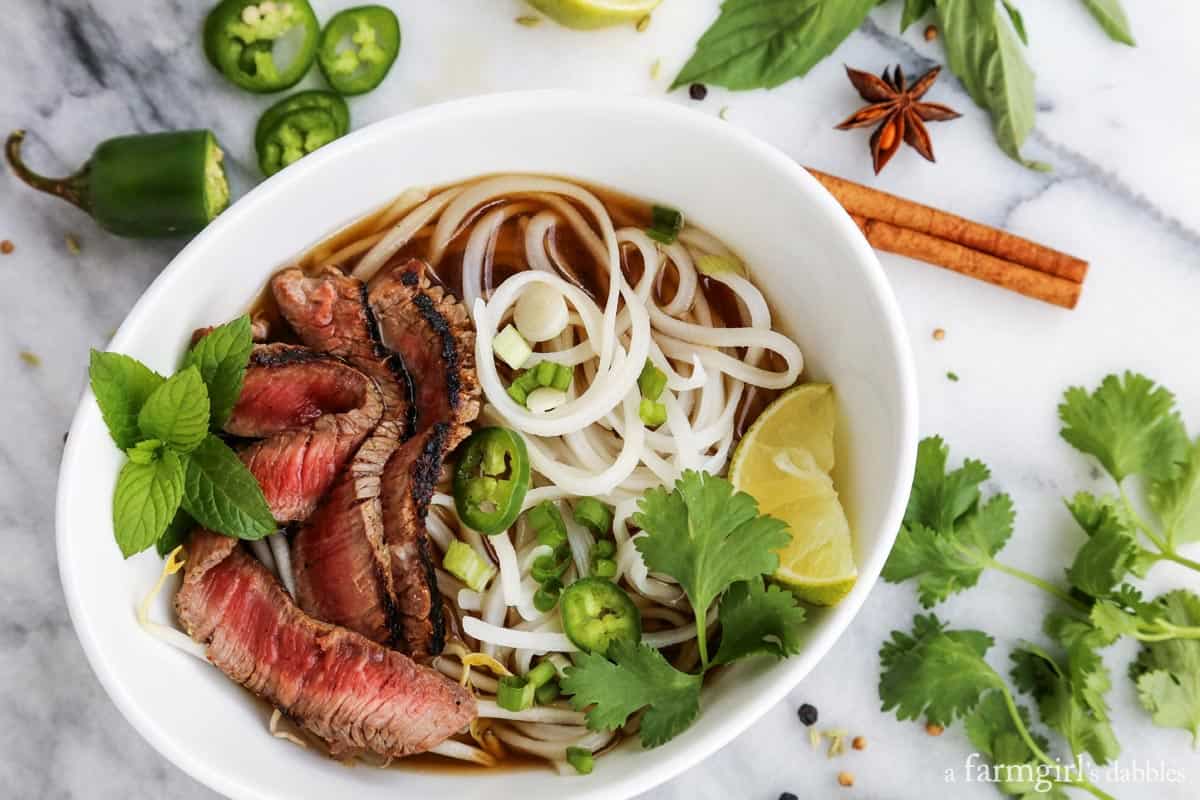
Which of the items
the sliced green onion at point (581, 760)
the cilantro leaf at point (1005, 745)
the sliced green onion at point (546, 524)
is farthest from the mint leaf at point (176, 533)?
the cilantro leaf at point (1005, 745)

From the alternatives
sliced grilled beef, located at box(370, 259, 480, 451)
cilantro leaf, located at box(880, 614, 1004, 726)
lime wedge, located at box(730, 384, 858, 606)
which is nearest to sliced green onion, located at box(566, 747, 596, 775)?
lime wedge, located at box(730, 384, 858, 606)

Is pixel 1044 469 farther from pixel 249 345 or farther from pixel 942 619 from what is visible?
pixel 249 345

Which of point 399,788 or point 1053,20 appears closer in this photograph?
point 399,788

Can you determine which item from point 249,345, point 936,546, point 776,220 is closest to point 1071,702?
point 936,546

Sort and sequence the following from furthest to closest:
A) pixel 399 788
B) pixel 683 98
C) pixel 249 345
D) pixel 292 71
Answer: pixel 683 98, pixel 292 71, pixel 399 788, pixel 249 345

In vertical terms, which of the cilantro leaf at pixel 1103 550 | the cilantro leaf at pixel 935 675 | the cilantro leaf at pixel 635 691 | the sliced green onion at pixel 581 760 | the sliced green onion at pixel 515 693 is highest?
the cilantro leaf at pixel 635 691

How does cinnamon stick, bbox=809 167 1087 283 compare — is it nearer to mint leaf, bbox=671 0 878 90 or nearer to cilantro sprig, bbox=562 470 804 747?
mint leaf, bbox=671 0 878 90

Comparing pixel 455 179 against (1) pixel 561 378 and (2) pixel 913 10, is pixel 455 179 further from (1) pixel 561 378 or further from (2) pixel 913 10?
(2) pixel 913 10

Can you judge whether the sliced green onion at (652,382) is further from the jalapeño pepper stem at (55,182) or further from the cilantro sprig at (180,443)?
the jalapeño pepper stem at (55,182)
